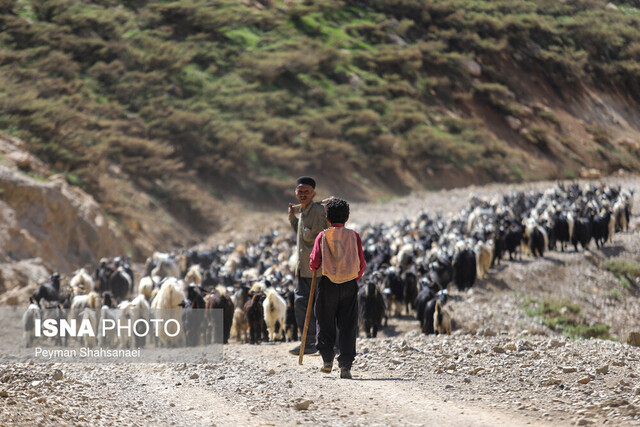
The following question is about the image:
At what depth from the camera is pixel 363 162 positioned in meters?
36.9

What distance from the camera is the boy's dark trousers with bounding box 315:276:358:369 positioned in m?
5.69

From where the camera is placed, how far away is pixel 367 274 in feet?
45.7

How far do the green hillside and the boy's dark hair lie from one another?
1929 centimetres

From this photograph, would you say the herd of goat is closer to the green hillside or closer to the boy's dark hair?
the boy's dark hair

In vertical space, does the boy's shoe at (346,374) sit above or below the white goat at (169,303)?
below

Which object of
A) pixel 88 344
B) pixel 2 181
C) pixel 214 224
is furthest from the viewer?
pixel 214 224

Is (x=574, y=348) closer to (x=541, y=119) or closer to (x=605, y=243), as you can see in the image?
(x=605, y=243)

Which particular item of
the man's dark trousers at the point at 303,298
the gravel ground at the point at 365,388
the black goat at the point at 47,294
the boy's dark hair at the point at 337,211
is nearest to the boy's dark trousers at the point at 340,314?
the gravel ground at the point at 365,388

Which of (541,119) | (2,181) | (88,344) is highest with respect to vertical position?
(541,119)

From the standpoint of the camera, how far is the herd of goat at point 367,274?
10086 mm

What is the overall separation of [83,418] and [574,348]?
15.2 feet

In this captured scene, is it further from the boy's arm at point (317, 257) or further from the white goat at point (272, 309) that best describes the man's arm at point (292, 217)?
the white goat at point (272, 309)

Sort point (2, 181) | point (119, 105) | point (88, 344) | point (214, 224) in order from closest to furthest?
point (88, 344) → point (2, 181) → point (214, 224) → point (119, 105)

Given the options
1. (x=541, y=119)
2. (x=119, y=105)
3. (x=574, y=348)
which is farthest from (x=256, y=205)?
(x=574, y=348)
